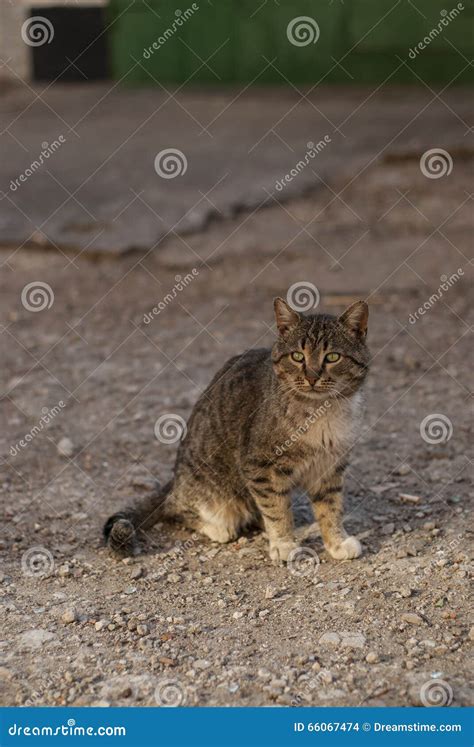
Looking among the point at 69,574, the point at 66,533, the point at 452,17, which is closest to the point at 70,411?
the point at 66,533

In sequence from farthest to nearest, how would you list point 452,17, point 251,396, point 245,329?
1. point 452,17
2. point 245,329
3. point 251,396

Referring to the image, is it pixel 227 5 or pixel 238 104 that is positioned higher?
pixel 227 5

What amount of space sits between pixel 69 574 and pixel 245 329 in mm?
4405

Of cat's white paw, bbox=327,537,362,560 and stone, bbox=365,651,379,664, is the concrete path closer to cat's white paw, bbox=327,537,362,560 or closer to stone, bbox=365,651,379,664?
cat's white paw, bbox=327,537,362,560

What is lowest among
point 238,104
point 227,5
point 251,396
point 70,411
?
point 70,411

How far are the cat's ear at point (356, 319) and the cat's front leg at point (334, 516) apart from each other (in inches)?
32.7

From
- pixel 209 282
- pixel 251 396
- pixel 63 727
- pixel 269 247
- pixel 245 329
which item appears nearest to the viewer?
pixel 63 727

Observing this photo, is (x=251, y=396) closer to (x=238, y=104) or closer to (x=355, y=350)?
(x=355, y=350)

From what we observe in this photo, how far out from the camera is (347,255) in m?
11.5

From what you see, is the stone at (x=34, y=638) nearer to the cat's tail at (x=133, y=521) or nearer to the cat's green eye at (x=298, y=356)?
the cat's tail at (x=133, y=521)

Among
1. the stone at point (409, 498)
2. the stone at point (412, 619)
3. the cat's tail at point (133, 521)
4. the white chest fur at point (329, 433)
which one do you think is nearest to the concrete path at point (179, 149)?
the cat's tail at point (133, 521)

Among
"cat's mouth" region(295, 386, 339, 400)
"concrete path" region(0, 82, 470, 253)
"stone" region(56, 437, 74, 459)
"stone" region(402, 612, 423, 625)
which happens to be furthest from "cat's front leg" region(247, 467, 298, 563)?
"concrete path" region(0, 82, 470, 253)

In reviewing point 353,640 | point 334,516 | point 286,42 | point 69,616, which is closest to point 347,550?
point 334,516

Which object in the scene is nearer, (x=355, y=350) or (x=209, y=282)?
(x=355, y=350)
